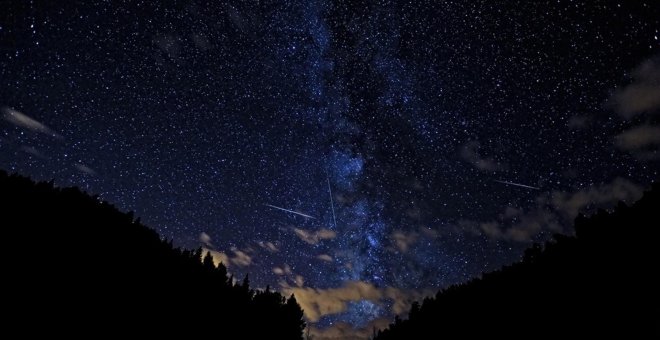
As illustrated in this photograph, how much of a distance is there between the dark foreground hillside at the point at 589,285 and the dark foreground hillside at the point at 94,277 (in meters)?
39.7

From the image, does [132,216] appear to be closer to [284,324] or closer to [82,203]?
[82,203]

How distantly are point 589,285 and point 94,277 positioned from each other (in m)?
49.8

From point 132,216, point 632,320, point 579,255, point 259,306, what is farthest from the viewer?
point 259,306

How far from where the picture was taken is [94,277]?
137 ft

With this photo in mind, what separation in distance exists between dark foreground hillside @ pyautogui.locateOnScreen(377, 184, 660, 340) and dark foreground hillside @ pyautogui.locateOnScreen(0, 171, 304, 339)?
3971 cm

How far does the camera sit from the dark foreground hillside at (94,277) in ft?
107

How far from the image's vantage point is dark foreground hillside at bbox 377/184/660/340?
51.4 feet

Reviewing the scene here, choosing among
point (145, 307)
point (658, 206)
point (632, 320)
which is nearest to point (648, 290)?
point (632, 320)

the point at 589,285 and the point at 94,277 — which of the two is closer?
the point at 589,285

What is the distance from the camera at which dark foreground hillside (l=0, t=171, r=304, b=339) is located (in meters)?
32.8

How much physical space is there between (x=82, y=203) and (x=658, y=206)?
208ft

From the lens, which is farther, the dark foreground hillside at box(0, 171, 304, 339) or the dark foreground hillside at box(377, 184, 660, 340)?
the dark foreground hillside at box(0, 171, 304, 339)

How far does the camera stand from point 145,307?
46.5 metres

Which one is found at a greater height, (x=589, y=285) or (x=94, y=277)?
(x=589, y=285)
